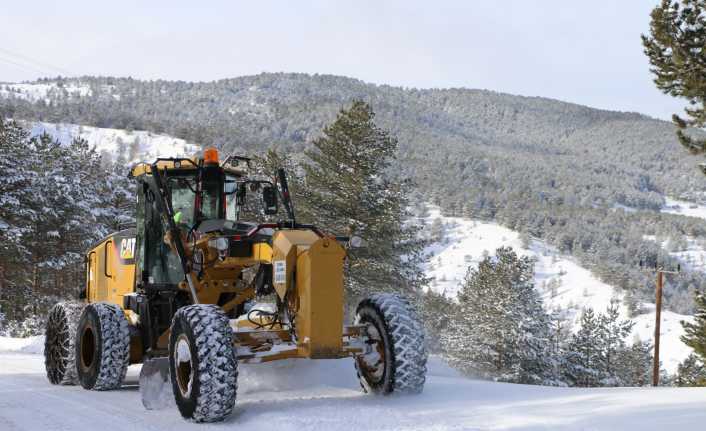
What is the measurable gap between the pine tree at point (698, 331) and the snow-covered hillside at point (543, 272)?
110 meters

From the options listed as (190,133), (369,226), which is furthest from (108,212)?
(190,133)

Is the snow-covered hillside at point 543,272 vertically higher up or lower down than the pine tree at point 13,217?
lower down

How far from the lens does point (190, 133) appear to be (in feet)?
585

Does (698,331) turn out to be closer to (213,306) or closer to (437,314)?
(213,306)

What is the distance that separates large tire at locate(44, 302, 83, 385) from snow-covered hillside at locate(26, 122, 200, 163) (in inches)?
6204

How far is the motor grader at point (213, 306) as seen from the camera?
7.61 m

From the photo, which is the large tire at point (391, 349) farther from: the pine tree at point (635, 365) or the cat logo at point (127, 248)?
the pine tree at point (635, 365)

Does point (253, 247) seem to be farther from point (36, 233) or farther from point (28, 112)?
point (28, 112)

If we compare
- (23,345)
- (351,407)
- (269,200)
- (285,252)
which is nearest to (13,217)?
(23,345)

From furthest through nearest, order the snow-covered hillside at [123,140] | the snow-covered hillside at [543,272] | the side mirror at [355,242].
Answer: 1. the snow-covered hillside at [123,140]
2. the snow-covered hillside at [543,272]
3. the side mirror at [355,242]

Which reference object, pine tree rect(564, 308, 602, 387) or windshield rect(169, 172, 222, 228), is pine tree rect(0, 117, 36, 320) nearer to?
windshield rect(169, 172, 222, 228)

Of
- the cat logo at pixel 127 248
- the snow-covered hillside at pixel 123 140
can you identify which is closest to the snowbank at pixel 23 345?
the cat logo at pixel 127 248

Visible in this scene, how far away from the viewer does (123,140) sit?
18000 centimetres

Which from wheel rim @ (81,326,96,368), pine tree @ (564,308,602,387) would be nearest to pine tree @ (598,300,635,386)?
pine tree @ (564,308,602,387)
